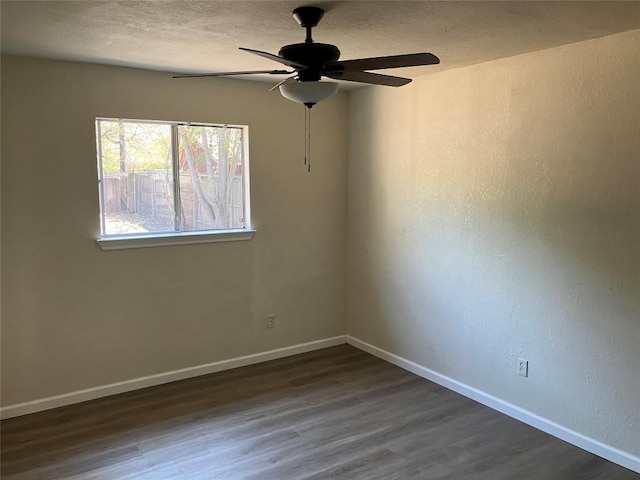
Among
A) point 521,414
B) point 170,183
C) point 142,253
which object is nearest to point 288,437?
point 521,414

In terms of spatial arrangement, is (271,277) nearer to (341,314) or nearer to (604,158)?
(341,314)

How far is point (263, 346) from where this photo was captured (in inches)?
171

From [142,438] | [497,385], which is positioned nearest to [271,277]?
[142,438]

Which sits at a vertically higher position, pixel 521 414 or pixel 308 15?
pixel 308 15

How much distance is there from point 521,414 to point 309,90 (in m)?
2.46

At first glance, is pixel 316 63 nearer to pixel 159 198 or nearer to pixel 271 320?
pixel 159 198

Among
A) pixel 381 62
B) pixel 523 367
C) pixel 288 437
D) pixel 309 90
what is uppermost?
pixel 381 62

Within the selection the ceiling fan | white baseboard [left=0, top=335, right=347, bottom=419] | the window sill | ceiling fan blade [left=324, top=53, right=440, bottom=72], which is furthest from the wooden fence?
ceiling fan blade [left=324, top=53, right=440, bottom=72]

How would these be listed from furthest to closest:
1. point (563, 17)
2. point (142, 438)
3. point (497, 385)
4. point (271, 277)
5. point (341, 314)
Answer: point (341, 314) → point (271, 277) → point (497, 385) → point (142, 438) → point (563, 17)

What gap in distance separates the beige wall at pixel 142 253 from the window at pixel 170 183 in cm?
11

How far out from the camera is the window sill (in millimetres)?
3585

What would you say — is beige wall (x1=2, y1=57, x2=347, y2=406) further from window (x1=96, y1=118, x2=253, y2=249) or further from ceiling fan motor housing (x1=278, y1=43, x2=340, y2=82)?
ceiling fan motor housing (x1=278, y1=43, x2=340, y2=82)

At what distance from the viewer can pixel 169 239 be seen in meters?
3.80

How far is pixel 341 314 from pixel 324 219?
0.92 m
